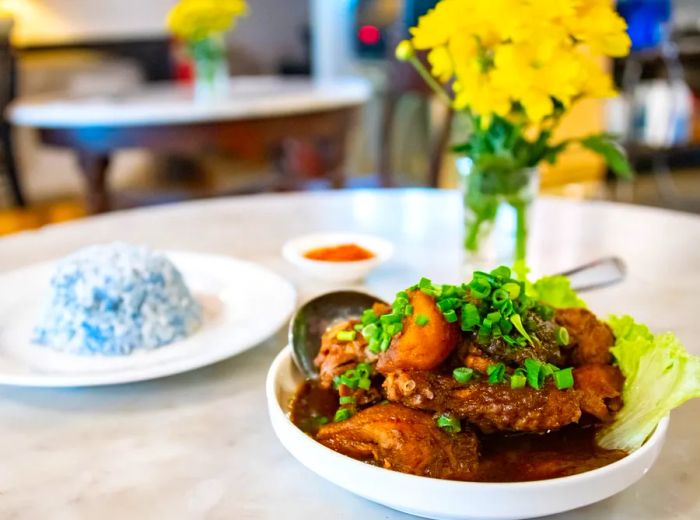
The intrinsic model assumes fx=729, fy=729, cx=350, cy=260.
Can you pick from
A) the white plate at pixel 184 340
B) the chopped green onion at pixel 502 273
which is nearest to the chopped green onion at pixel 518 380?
the chopped green onion at pixel 502 273

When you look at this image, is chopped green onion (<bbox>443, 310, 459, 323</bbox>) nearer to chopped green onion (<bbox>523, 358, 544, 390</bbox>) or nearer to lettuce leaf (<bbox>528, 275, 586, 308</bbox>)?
chopped green onion (<bbox>523, 358, 544, 390</bbox>)

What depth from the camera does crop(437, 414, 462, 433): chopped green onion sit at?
0.61m

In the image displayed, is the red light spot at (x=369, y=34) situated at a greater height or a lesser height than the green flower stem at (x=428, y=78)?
greater

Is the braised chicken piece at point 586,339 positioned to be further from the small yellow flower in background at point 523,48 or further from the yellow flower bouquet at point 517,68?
the small yellow flower in background at point 523,48

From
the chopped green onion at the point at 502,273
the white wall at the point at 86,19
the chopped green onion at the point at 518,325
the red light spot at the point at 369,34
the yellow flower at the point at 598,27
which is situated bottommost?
the chopped green onion at the point at 518,325

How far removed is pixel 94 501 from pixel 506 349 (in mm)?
382

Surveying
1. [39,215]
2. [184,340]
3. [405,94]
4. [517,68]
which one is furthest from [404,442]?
[39,215]

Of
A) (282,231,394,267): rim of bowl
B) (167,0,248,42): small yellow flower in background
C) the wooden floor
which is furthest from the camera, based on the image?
the wooden floor

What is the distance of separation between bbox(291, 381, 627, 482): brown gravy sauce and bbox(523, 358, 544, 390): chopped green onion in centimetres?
6

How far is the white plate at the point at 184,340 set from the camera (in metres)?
0.80

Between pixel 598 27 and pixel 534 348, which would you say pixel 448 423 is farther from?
Result: pixel 598 27

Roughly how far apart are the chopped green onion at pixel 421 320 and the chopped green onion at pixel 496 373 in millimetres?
66

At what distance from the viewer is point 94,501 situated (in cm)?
64

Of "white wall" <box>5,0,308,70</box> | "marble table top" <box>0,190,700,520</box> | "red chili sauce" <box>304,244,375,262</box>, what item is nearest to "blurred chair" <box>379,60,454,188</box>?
"marble table top" <box>0,190,700,520</box>
